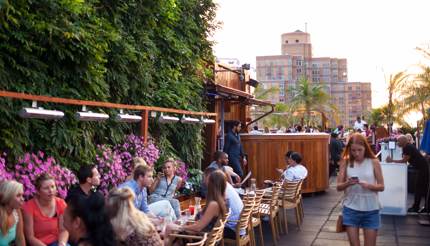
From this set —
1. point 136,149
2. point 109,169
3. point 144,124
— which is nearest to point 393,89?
point 144,124

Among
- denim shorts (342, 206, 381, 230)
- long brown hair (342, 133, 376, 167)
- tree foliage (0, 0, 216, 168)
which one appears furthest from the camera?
tree foliage (0, 0, 216, 168)

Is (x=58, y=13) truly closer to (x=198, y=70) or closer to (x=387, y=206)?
(x=198, y=70)

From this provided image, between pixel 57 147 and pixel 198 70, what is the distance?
5.76m

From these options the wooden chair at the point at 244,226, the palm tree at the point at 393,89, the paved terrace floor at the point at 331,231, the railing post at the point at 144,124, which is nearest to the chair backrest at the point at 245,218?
the wooden chair at the point at 244,226

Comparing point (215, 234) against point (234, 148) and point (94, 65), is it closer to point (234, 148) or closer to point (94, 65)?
point (94, 65)

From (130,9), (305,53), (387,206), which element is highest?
(305,53)

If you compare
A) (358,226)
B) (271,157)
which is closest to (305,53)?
(271,157)

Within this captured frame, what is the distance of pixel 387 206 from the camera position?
10.8 metres

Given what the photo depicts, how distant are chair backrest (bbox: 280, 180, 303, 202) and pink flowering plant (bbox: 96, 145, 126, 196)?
270 centimetres

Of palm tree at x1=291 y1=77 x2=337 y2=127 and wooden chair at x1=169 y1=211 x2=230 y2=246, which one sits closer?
wooden chair at x1=169 y1=211 x2=230 y2=246

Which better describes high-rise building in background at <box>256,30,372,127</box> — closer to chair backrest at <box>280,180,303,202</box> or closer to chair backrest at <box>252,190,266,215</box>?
chair backrest at <box>280,180,303,202</box>

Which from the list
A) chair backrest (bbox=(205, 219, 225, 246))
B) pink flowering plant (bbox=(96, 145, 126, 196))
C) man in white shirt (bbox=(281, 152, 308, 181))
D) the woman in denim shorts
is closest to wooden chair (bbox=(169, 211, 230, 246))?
chair backrest (bbox=(205, 219, 225, 246))

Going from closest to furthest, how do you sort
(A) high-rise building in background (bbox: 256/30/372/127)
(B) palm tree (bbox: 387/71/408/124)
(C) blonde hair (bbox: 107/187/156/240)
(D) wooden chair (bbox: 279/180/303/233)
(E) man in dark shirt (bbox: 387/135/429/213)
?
(C) blonde hair (bbox: 107/187/156/240) → (D) wooden chair (bbox: 279/180/303/233) → (E) man in dark shirt (bbox: 387/135/429/213) → (B) palm tree (bbox: 387/71/408/124) → (A) high-rise building in background (bbox: 256/30/372/127)

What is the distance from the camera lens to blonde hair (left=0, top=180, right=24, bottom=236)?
4520 millimetres
